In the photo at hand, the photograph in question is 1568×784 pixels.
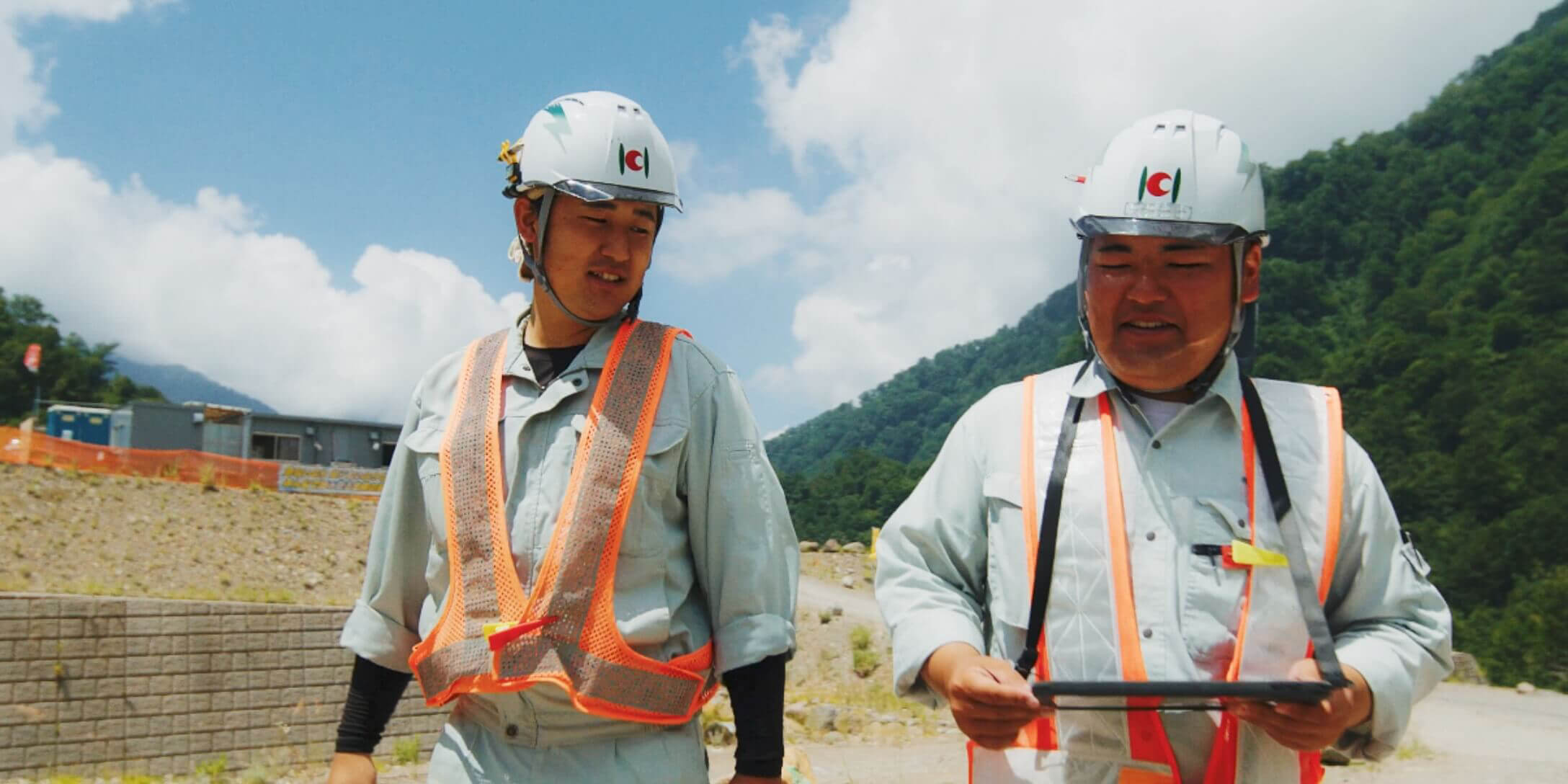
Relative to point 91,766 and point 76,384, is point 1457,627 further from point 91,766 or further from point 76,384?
point 76,384

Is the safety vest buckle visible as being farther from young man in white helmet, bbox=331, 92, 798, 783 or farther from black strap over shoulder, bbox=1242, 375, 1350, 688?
black strap over shoulder, bbox=1242, 375, 1350, 688

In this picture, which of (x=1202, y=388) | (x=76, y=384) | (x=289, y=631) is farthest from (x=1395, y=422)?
(x=76, y=384)

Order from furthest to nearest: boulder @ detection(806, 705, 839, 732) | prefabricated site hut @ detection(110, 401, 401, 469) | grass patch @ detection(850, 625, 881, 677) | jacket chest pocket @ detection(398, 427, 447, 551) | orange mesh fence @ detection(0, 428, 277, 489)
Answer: prefabricated site hut @ detection(110, 401, 401, 469) → orange mesh fence @ detection(0, 428, 277, 489) → grass patch @ detection(850, 625, 881, 677) → boulder @ detection(806, 705, 839, 732) → jacket chest pocket @ detection(398, 427, 447, 551)

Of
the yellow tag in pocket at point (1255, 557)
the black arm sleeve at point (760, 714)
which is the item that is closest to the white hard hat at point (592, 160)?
the black arm sleeve at point (760, 714)

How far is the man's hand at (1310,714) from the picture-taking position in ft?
6.12

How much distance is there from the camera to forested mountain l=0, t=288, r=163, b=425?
232ft

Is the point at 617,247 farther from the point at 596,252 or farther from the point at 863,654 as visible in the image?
the point at 863,654

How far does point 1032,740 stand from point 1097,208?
1004mm

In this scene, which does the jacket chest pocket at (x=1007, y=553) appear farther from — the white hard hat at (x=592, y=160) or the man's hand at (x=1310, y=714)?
the white hard hat at (x=592, y=160)

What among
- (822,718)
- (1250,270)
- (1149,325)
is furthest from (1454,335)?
(1149,325)

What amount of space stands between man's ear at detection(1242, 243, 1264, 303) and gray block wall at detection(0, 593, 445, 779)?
11.2m

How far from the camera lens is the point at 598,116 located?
2664mm

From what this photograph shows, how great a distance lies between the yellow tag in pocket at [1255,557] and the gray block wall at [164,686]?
11.2 metres

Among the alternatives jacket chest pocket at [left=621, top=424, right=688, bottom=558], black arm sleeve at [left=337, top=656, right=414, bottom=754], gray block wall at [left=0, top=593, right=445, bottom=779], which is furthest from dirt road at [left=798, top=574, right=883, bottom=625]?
jacket chest pocket at [left=621, top=424, right=688, bottom=558]
